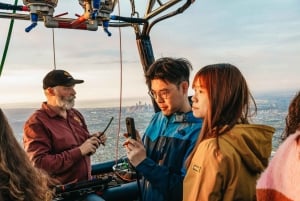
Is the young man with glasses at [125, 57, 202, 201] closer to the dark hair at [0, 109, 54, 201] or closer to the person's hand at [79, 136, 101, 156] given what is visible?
the dark hair at [0, 109, 54, 201]

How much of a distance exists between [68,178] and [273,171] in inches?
66.5

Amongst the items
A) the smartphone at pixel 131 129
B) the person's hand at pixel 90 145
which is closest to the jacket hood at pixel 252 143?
the smartphone at pixel 131 129

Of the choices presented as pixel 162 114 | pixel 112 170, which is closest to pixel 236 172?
pixel 162 114

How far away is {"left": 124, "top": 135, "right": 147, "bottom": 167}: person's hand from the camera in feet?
5.41

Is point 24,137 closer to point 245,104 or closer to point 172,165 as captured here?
point 172,165

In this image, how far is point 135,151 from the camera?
65.5 inches

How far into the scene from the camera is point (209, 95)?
4.75 feet

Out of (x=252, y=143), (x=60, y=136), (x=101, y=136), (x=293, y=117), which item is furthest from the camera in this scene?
(x=101, y=136)

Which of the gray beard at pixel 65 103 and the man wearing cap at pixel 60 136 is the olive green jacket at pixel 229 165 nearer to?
the man wearing cap at pixel 60 136

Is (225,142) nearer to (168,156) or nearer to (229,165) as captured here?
(229,165)

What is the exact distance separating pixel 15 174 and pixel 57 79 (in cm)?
162

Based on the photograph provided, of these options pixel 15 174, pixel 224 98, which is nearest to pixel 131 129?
pixel 224 98

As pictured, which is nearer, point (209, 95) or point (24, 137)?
point (209, 95)

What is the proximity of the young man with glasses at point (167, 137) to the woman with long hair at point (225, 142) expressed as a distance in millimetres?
206
